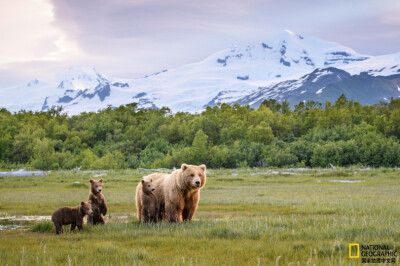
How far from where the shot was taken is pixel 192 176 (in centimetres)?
1120

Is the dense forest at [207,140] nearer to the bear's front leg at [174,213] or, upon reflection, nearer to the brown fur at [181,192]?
the brown fur at [181,192]

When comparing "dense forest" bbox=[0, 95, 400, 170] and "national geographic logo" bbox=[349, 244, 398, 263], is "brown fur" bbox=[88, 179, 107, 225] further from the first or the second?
"dense forest" bbox=[0, 95, 400, 170]

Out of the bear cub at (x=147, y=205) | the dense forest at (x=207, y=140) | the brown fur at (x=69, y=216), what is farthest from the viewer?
the dense forest at (x=207, y=140)

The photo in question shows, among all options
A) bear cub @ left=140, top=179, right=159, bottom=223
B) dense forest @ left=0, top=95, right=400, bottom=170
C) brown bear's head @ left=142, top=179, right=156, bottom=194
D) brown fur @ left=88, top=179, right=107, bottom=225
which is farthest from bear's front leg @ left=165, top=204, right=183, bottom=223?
dense forest @ left=0, top=95, right=400, bottom=170

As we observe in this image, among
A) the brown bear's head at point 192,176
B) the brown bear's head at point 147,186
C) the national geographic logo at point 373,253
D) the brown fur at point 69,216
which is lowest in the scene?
the national geographic logo at point 373,253

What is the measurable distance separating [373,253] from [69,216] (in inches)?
277

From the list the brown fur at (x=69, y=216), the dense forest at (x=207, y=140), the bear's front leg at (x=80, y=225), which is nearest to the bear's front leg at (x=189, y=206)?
the brown fur at (x=69, y=216)

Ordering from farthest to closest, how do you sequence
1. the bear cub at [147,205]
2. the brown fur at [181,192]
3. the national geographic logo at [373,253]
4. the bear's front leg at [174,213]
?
the bear cub at [147,205], the bear's front leg at [174,213], the brown fur at [181,192], the national geographic logo at [373,253]

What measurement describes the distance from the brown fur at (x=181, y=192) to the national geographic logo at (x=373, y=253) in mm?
4462

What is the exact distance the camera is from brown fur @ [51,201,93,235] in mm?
10320

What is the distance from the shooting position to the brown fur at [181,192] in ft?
37.0

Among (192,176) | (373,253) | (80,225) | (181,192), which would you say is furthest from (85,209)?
(373,253)

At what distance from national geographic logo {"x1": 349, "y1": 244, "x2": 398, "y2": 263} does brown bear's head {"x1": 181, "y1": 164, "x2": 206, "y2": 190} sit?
14.3 feet

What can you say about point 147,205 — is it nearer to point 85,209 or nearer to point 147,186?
point 147,186
